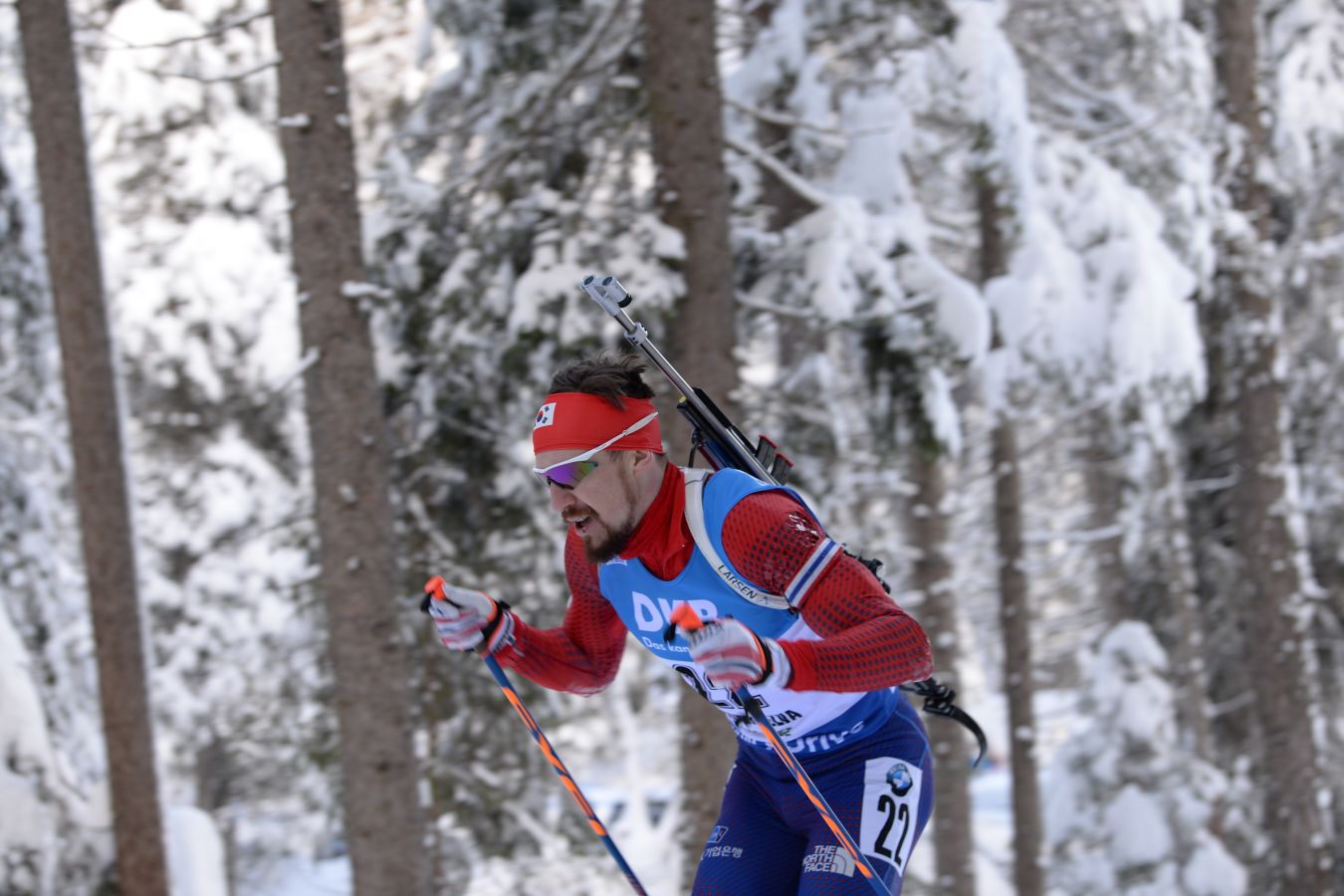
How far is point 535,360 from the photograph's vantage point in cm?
773

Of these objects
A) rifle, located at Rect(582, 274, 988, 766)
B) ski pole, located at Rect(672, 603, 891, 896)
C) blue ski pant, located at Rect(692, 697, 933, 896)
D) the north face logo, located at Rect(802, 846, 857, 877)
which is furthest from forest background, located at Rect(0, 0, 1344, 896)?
ski pole, located at Rect(672, 603, 891, 896)

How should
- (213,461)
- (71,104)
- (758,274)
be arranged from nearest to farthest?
(71,104) < (758,274) < (213,461)

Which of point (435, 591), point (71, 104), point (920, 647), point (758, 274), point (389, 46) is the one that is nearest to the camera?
point (920, 647)

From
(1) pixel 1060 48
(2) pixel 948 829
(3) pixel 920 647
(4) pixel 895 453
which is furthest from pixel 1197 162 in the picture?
(3) pixel 920 647

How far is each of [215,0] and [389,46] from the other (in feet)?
6.83

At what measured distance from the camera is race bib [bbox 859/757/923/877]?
3.19m

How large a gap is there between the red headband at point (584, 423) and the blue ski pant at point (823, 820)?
1045 mm

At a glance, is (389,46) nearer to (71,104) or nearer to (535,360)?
(71,104)

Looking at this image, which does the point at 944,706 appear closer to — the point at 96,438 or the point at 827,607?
the point at 827,607

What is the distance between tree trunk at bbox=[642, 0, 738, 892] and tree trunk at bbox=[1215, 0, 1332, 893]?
6.14 meters

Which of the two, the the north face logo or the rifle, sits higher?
the rifle

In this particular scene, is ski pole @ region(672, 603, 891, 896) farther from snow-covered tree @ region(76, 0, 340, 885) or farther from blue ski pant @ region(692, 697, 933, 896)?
snow-covered tree @ region(76, 0, 340, 885)

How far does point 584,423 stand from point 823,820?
125cm

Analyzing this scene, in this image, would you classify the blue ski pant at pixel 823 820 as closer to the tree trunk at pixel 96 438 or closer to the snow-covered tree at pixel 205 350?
the tree trunk at pixel 96 438
